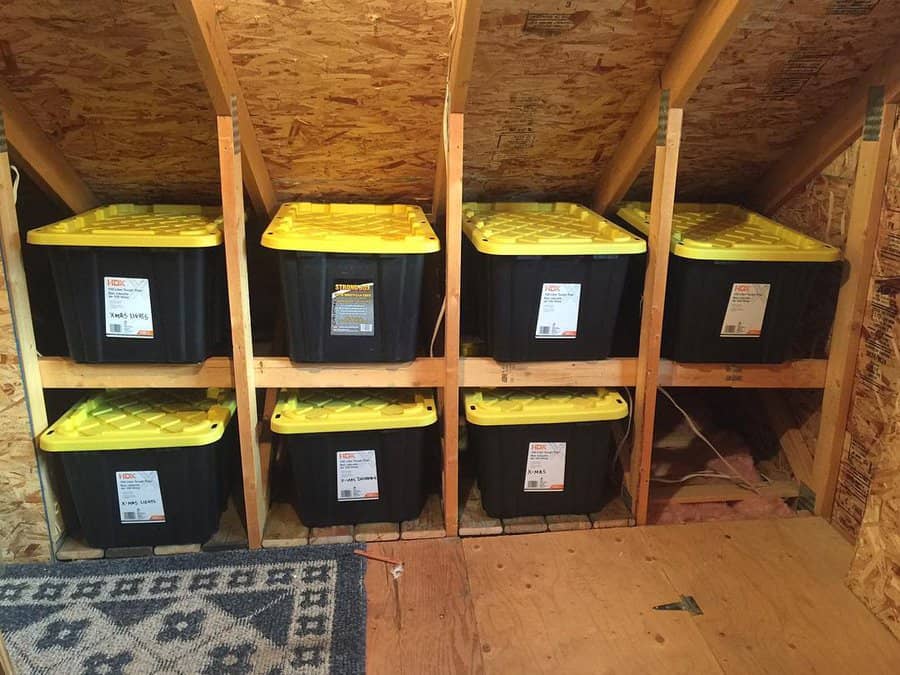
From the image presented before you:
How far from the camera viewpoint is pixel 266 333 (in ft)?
8.96

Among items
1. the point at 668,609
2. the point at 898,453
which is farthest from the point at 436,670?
Answer: the point at 898,453

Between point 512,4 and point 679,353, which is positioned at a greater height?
point 512,4

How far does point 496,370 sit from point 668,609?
778mm

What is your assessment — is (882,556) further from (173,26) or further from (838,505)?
(173,26)

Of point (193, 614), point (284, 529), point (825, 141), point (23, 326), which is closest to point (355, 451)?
point (284, 529)

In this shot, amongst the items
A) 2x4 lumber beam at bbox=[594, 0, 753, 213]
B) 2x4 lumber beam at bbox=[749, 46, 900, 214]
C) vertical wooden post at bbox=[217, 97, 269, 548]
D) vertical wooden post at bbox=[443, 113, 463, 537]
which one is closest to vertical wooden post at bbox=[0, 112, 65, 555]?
vertical wooden post at bbox=[217, 97, 269, 548]

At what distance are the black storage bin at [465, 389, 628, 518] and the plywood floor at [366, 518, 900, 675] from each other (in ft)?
0.35

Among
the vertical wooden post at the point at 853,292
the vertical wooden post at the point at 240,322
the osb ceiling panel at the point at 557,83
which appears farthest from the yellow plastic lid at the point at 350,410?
the vertical wooden post at the point at 853,292

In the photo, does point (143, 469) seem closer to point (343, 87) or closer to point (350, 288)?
point (350, 288)

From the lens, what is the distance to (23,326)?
1899 mm

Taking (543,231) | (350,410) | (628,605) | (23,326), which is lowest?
(628,605)

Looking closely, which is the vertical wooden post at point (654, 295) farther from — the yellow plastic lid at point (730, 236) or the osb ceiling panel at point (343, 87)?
the osb ceiling panel at point (343, 87)

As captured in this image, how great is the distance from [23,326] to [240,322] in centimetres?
57

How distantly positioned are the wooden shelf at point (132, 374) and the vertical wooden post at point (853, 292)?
5.84ft
